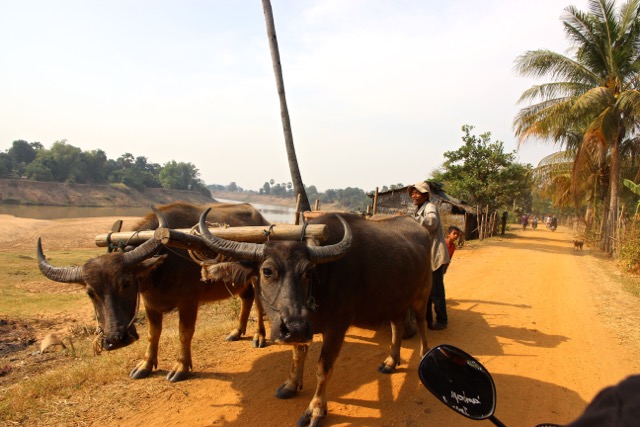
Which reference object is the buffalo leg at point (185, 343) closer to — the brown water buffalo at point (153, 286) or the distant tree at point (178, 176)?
the brown water buffalo at point (153, 286)

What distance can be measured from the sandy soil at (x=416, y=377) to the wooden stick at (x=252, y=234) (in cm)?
164

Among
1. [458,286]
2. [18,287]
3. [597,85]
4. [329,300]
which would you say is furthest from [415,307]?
[597,85]

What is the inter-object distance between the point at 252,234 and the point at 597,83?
63.3ft

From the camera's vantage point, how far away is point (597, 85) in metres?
16.8

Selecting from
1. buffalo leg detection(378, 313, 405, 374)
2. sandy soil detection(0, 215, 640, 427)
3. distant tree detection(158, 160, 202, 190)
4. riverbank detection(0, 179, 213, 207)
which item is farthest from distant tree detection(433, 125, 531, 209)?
distant tree detection(158, 160, 202, 190)

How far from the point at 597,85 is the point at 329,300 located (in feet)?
62.7

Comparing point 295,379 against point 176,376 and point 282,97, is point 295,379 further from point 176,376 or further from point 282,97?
point 282,97

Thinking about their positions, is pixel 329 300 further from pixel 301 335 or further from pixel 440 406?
pixel 440 406

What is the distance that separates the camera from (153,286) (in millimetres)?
4262

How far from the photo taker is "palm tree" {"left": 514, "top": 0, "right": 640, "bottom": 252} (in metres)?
15.4

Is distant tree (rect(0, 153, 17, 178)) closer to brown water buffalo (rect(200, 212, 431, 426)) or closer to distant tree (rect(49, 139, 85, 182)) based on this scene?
distant tree (rect(49, 139, 85, 182))

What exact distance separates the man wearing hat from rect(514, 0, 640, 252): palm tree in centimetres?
1314

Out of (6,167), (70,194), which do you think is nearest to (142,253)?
(70,194)

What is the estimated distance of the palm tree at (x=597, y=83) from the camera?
15438mm
